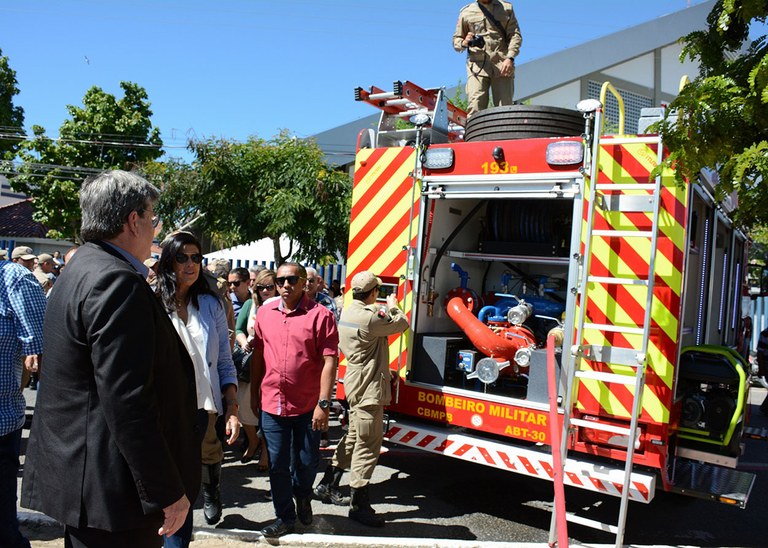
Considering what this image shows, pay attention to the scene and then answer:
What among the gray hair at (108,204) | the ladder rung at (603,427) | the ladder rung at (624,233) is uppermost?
the ladder rung at (624,233)

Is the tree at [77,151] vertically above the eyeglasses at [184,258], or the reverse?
the tree at [77,151]

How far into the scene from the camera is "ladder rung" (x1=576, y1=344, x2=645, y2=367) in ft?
14.2

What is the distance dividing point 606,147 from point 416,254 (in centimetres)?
168

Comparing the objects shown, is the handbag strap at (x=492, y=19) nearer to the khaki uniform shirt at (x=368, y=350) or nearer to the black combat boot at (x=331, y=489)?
the khaki uniform shirt at (x=368, y=350)

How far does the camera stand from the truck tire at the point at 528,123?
524 centimetres

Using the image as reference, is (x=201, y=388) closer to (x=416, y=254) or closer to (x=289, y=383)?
(x=289, y=383)

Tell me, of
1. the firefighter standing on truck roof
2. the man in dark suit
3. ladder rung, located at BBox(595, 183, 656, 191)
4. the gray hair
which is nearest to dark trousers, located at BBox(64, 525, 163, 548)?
the man in dark suit

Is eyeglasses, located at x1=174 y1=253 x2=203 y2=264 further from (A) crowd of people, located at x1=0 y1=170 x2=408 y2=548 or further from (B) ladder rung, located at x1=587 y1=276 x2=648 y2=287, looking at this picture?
(B) ladder rung, located at x1=587 y1=276 x2=648 y2=287

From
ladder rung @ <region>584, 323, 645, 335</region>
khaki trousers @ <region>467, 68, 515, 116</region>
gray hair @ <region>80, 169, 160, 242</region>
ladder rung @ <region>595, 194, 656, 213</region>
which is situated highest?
khaki trousers @ <region>467, 68, 515, 116</region>

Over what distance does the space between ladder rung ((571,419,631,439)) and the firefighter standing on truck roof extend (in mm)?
3455

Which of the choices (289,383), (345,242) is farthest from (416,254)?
(345,242)

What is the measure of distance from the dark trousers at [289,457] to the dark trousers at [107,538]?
2.26m

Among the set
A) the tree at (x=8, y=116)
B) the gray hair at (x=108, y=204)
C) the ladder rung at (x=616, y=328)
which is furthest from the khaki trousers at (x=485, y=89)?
the tree at (x=8, y=116)

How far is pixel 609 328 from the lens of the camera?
4406 millimetres
